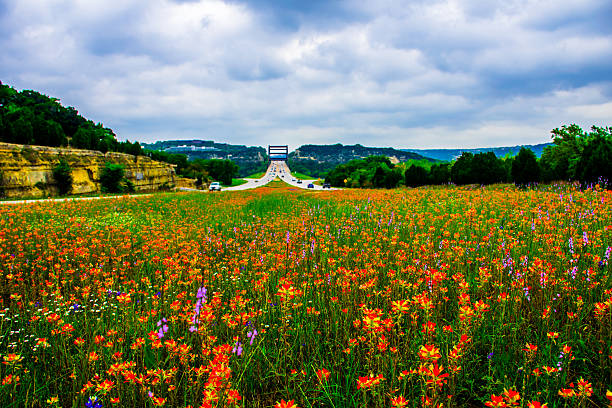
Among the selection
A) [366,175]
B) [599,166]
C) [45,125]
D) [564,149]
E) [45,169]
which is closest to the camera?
[599,166]

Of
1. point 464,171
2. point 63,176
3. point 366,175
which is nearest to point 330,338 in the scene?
point 464,171

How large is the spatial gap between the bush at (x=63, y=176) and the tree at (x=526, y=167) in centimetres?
3950

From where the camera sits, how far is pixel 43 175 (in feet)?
87.4

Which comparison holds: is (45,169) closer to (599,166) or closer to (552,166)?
(599,166)

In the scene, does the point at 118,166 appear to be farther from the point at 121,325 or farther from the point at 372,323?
the point at 372,323

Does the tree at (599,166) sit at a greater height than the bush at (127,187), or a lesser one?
greater

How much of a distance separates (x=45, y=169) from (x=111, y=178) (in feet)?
23.0

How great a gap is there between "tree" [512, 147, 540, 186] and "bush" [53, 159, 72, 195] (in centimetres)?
3950

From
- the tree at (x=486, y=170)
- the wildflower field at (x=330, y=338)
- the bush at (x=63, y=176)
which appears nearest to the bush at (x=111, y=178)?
the bush at (x=63, y=176)

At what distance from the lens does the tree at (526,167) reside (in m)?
19.0

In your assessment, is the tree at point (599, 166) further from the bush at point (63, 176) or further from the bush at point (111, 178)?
the bush at point (111, 178)

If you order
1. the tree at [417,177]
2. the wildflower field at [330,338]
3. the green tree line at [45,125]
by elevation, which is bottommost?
the wildflower field at [330,338]

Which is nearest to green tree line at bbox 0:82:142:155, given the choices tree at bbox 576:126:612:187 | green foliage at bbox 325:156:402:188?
green foliage at bbox 325:156:402:188

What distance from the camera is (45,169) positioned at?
1062 inches
